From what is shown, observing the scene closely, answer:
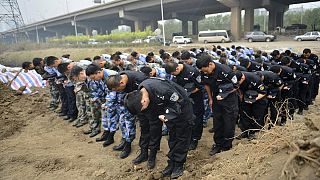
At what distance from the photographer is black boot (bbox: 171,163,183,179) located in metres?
3.62

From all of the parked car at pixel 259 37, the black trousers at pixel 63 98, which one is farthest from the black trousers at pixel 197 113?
the parked car at pixel 259 37

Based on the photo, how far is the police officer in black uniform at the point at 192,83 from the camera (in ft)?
14.1

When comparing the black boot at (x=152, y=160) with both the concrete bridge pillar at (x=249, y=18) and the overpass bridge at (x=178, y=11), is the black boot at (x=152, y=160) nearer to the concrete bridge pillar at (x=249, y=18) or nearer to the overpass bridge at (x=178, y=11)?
the overpass bridge at (x=178, y=11)

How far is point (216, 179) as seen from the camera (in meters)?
2.88

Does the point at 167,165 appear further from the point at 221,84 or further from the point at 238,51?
the point at 238,51

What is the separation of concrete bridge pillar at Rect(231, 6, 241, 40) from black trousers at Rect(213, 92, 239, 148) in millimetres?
29601

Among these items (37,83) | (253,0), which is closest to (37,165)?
(37,83)

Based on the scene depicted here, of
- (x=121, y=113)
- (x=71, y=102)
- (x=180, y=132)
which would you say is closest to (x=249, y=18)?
(x=71, y=102)

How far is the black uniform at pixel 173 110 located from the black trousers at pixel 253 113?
1.63m

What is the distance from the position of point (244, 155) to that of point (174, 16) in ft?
151

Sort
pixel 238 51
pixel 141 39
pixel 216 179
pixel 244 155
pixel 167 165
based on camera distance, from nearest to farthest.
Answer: pixel 216 179 < pixel 244 155 < pixel 167 165 < pixel 238 51 < pixel 141 39

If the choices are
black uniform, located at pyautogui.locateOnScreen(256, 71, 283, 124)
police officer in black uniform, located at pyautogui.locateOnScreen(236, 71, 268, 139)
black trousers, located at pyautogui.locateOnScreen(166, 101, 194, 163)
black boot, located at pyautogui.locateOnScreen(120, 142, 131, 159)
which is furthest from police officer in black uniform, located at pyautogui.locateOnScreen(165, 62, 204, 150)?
black uniform, located at pyautogui.locateOnScreen(256, 71, 283, 124)

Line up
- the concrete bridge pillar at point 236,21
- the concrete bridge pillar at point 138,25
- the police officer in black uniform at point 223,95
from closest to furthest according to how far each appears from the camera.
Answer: the police officer in black uniform at point 223,95 → the concrete bridge pillar at point 236,21 → the concrete bridge pillar at point 138,25

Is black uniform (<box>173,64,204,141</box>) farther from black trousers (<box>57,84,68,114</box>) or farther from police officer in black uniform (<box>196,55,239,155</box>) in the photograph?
black trousers (<box>57,84,68,114</box>)
